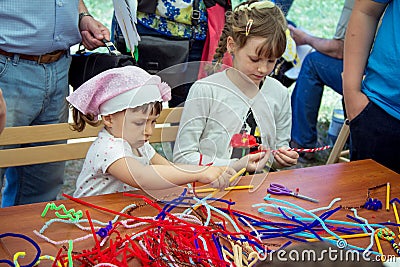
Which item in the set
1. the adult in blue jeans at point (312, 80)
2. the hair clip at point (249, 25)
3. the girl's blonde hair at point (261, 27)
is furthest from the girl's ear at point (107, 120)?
the adult in blue jeans at point (312, 80)

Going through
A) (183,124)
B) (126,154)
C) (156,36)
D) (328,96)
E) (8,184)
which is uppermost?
(183,124)

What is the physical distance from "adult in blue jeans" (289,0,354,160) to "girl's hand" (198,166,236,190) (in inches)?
84.4

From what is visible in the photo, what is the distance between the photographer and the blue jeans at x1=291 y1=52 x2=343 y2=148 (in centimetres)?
341

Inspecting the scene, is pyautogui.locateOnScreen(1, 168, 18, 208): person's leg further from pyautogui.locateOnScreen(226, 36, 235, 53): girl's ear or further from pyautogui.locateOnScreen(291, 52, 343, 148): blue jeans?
pyautogui.locateOnScreen(291, 52, 343, 148): blue jeans

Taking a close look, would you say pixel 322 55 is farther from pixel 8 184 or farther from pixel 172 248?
pixel 172 248

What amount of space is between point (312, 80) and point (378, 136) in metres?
1.77

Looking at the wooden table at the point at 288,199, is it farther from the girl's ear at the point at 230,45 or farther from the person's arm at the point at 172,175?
the girl's ear at the point at 230,45

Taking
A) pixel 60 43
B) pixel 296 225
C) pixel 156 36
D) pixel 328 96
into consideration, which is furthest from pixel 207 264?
pixel 328 96

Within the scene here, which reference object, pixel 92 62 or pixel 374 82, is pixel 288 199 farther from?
pixel 92 62

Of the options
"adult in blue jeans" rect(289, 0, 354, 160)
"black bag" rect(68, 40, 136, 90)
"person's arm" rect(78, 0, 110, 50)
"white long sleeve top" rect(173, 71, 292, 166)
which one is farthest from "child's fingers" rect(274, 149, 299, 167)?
"adult in blue jeans" rect(289, 0, 354, 160)

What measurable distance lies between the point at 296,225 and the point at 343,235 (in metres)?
0.10

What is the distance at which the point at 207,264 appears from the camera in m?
1.04

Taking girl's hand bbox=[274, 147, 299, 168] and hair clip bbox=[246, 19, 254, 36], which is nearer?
girl's hand bbox=[274, 147, 299, 168]

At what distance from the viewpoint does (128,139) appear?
130 centimetres
